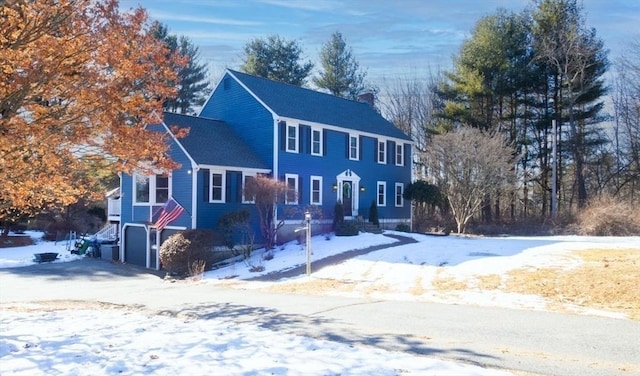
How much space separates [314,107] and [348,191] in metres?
4.70

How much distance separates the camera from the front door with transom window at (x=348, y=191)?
2700 cm

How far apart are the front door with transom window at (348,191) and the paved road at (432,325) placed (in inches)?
502

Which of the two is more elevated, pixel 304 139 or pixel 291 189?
pixel 304 139

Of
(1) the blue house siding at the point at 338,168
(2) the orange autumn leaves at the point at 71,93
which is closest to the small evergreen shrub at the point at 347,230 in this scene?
(1) the blue house siding at the point at 338,168

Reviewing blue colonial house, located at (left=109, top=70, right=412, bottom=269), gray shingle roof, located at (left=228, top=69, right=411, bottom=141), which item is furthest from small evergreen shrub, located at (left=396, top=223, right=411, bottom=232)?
gray shingle roof, located at (left=228, top=69, right=411, bottom=141)

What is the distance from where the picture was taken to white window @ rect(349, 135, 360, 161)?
2784 cm

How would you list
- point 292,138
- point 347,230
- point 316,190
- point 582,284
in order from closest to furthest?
1. point 582,284
2. point 347,230
3. point 292,138
4. point 316,190

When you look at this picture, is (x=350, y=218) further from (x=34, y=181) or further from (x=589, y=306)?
(x=34, y=181)

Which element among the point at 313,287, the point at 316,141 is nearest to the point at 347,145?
the point at 316,141

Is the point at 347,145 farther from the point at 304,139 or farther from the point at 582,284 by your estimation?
the point at 582,284

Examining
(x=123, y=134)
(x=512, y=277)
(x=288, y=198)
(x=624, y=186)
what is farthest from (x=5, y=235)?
(x=624, y=186)

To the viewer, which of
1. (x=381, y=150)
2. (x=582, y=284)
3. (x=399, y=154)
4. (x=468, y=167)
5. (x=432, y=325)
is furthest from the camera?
(x=399, y=154)

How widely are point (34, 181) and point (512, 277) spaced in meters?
11.8

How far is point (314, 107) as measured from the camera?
2752 cm
